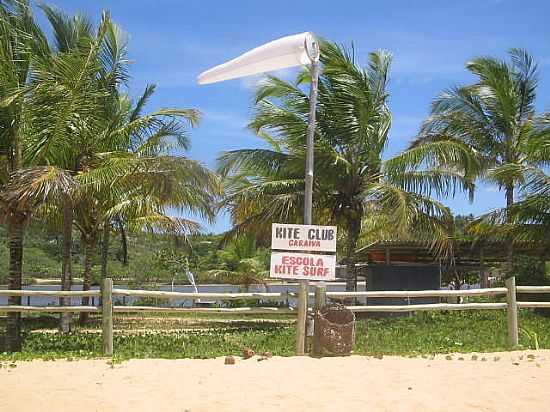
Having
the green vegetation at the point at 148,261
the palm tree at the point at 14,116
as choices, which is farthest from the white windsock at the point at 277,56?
the green vegetation at the point at 148,261

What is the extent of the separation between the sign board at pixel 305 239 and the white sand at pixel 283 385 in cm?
166

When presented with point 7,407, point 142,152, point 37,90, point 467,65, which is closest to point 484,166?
point 467,65

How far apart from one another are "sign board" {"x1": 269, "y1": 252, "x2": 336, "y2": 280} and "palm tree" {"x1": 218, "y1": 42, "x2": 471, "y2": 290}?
5283 mm

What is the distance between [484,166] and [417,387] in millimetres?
12753

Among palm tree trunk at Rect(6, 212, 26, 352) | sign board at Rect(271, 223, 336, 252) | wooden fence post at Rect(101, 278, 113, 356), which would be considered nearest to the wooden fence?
wooden fence post at Rect(101, 278, 113, 356)

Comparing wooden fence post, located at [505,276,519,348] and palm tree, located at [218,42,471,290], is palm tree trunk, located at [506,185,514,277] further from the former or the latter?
wooden fence post, located at [505,276,519,348]

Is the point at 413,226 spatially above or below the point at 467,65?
below

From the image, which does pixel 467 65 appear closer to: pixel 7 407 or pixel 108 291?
pixel 108 291

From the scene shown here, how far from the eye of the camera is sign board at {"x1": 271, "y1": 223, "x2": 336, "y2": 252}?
396 inches

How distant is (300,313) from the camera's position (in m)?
10.1

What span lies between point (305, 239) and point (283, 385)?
2.81 metres

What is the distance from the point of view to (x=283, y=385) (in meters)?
7.82

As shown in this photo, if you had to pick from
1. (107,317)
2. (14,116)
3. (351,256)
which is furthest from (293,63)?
(351,256)

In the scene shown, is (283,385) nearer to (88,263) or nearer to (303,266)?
(303,266)
